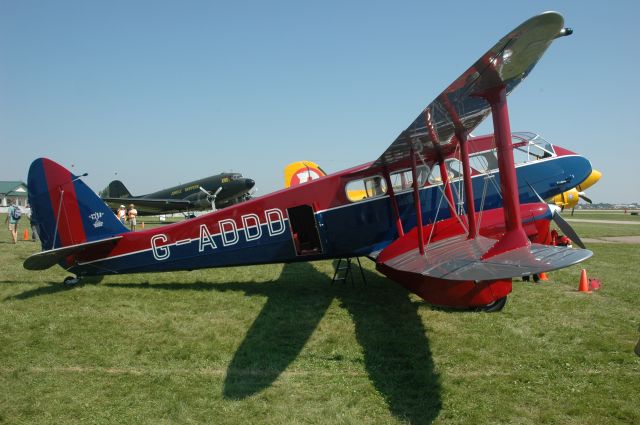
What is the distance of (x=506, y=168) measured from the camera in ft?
14.0

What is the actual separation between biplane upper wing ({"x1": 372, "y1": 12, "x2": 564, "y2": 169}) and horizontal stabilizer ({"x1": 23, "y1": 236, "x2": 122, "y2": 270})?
5.42 metres

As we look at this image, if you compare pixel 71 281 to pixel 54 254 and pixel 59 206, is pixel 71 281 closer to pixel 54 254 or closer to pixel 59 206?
pixel 54 254

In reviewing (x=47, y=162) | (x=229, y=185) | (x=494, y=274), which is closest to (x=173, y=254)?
(x=47, y=162)

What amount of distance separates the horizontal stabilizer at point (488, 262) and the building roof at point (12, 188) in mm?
102792

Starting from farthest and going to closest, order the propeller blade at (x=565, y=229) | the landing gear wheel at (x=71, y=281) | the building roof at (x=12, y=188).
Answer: the building roof at (x=12, y=188) < the landing gear wheel at (x=71, y=281) < the propeller blade at (x=565, y=229)

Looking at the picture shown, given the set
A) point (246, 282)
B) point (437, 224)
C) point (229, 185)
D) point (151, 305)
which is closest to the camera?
point (437, 224)

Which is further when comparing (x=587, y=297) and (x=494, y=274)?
(x=587, y=297)

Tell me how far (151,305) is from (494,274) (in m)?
5.74

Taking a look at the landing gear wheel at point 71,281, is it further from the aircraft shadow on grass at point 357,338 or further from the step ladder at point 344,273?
the step ladder at point 344,273

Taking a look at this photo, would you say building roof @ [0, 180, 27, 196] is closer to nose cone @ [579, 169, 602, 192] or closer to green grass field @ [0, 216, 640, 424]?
green grass field @ [0, 216, 640, 424]

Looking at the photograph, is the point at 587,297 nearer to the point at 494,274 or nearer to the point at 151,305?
the point at 494,274

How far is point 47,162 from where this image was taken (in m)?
8.02

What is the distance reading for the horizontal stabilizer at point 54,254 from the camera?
22.8 feet

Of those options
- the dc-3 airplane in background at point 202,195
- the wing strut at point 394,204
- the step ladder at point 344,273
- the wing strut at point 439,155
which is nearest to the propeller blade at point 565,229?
the wing strut at point 439,155
